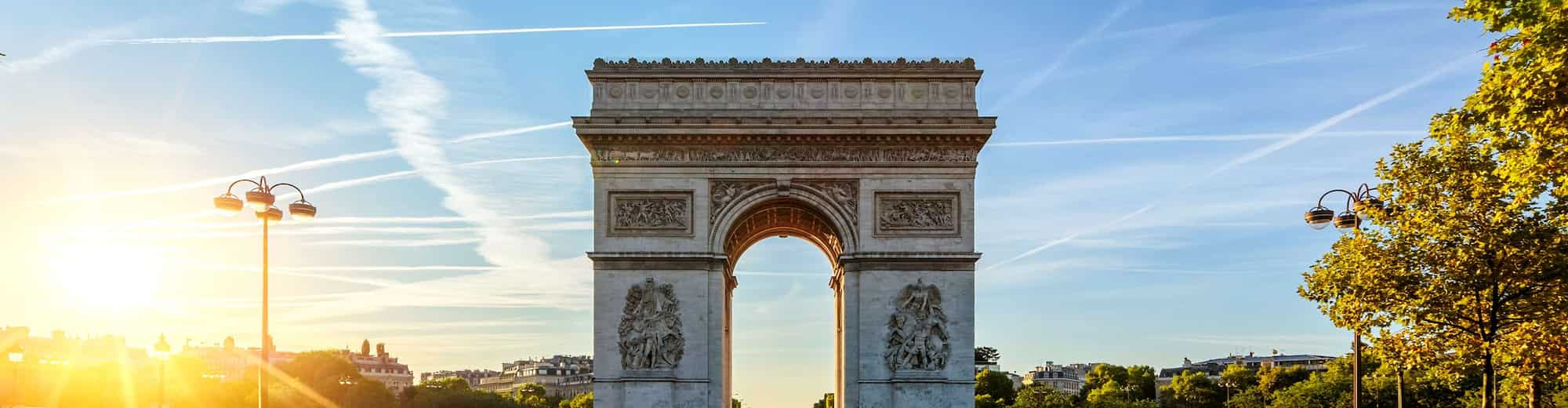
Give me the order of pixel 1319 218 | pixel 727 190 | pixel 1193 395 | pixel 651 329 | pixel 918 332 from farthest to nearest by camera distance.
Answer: pixel 1193 395, pixel 727 190, pixel 918 332, pixel 651 329, pixel 1319 218

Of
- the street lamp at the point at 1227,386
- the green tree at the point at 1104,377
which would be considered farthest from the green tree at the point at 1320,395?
the green tree at the point at 1104,377

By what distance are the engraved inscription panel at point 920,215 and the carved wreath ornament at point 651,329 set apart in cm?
517

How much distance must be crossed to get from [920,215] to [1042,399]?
2293 inches

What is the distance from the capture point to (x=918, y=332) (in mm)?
28859

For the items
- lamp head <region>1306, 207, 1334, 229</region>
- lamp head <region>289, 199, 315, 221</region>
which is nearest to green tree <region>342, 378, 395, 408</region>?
lamp head <region>289, 199, 315, 221</region>

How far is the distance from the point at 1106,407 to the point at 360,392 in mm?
48805

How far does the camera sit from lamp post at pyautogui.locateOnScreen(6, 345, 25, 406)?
Result: 226 ft

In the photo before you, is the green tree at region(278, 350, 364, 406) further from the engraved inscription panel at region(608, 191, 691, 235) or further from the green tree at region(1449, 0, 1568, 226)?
the green tree at region(1449, 0, 1568, 226)

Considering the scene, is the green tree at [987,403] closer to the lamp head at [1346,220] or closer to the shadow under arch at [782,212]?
the shadow under arch at [782,212]

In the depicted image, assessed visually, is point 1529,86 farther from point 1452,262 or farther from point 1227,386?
point 1227,386

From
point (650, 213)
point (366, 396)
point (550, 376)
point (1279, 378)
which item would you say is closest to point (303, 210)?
point (650, 213)

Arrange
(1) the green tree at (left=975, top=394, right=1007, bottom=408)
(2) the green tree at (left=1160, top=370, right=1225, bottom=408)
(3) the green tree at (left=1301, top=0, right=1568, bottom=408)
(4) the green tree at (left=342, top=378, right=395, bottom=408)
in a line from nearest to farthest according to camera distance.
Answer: (3) the green tree at (left=1301, top=0, right=1568, bottom=408)
(4) the green tree at (left=342, top=378, right=395, bottom=408)
(1) the green tree at (left=975, top=394, right=1007, bottom=408)
(2) the green tree at (left=1160, top=370, right=1225, bottom=408)

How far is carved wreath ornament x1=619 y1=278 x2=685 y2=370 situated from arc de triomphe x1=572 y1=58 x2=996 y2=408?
36mm

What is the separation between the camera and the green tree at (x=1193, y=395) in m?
97.3
